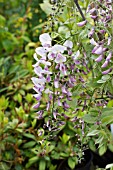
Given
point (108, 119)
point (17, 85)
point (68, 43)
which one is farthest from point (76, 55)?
point (17, 85)

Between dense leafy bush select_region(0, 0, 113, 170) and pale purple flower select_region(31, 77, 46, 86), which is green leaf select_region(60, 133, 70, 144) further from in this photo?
pale purple flower select_region(31, 77, 46, 86)

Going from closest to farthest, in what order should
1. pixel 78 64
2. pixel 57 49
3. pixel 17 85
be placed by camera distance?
pixel 57 49, pixel 78 64, pixel 17 85

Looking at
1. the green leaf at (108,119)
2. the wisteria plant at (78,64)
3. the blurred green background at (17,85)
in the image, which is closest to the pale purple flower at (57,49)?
the wisteria plant at (78,64)

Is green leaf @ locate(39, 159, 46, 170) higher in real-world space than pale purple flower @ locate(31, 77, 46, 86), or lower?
lower

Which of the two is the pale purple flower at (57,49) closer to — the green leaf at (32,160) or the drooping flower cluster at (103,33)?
the drooping flower cluster at (103,33)

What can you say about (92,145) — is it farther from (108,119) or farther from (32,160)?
(108,119)

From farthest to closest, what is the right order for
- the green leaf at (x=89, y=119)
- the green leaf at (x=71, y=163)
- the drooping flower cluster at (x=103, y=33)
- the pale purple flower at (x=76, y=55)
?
the green leaf at (x=71, y=163), the green leaf at (x=89, y=119), the pale purple flower at (x=76, y=55), the drooping flower cluster at (x=103, y=33)

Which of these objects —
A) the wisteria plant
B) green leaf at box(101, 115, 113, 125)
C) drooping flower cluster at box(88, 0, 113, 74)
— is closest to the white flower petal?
the wisteria plant

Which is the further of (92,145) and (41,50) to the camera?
(92,145)

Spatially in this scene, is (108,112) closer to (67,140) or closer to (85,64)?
(85,64)

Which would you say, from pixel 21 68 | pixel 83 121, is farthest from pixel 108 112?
pixel 21 68

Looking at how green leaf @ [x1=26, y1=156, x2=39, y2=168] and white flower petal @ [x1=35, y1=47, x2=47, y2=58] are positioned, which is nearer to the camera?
white flower petal @ [x1=35, y1=47, x2=47, y2=58]
